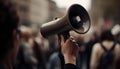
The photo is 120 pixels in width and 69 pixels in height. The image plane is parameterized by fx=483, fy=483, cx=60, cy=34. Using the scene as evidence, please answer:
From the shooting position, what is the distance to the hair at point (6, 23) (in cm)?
240

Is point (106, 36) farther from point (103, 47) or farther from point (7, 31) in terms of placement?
point (7, 31)

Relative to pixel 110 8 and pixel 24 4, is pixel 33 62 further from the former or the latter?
pixel 110 8

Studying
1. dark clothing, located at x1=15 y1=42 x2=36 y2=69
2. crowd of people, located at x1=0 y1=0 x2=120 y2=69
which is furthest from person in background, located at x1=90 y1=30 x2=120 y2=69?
dark clothing, located at x1=15 y1=42 x2=36 y2=69

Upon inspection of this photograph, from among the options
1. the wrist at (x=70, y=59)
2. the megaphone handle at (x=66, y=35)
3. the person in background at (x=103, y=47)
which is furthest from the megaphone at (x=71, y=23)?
the person in background at (x=103, y=47)

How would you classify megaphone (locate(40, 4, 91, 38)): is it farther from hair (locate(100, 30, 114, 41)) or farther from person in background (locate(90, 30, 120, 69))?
hair (locate(100, 30, 114, 41))

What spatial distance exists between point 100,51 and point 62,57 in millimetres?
2999

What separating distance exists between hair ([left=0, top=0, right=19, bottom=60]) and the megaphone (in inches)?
35.5

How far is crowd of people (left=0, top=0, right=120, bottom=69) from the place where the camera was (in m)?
2.43

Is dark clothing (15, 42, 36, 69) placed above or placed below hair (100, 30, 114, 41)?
below

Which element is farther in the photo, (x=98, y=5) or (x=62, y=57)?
(x=98, y=5)

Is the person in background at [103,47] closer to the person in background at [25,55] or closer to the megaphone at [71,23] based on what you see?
the person in background at [25,55]

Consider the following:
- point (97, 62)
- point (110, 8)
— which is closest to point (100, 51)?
point (97, 62)

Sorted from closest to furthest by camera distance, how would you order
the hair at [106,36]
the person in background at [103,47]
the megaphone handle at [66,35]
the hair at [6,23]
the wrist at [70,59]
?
1. the hair at [6,23]
2. the wrist at [70,59]
3. the megaphone handle at [66,35]
4. the person in background at [103,47]
5. the hair at [106,36]

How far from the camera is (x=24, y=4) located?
39094 millimetres
